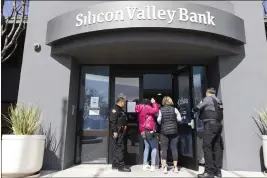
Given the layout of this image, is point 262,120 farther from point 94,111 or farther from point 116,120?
point 94,111

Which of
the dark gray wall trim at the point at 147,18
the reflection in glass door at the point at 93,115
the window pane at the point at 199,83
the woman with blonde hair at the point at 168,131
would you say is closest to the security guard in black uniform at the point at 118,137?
the woman with blonde hair at the point at 168,131

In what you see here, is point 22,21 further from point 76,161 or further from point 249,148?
point 249,148

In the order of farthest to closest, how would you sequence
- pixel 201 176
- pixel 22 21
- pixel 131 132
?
pixel 22 21 → pixel 131 132 → pixel 201 176

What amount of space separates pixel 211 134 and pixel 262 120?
146 centimetres

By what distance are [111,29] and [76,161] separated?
367 cm

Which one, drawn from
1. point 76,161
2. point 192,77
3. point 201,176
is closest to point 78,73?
point 76,161

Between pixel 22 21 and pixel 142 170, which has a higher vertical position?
pixel 22 21

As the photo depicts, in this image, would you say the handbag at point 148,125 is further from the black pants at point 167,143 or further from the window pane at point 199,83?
the window pane at point 199,83

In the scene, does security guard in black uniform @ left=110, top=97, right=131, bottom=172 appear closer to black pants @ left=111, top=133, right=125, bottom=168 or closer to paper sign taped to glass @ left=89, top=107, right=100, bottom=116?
black pants @ left=111, top=133, right=125, bottom=168

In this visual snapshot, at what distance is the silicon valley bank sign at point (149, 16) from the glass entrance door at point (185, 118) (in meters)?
1.53

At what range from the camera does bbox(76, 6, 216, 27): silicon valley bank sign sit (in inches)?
198

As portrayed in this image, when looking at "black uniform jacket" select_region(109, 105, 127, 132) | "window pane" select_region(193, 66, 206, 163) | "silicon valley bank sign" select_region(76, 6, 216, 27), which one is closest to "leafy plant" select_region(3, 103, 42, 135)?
"black uniform jacket" select_region(109, 105, 127, 132)

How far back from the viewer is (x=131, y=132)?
6.54 metres

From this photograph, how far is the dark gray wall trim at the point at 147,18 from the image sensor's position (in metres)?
5.02
